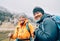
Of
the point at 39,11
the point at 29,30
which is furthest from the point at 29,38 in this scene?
the point at 39,11

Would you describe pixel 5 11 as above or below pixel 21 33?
above

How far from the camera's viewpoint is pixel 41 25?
3764 millimetres

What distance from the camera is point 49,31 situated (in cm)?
351

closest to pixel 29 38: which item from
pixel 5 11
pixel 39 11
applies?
pixel 39 11

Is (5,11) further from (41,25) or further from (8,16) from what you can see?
(41,25)

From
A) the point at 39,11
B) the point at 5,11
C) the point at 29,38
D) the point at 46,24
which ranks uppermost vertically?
the point at 5,11

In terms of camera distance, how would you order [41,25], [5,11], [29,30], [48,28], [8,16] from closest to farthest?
[48,28] < [41,25] < [29,30] < [8,16] < [5,11]

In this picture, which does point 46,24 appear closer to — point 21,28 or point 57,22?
point 57,22

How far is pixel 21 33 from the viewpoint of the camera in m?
6.71

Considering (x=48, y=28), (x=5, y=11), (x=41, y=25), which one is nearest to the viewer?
(x=48, y=28)

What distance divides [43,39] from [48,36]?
11 centimetres

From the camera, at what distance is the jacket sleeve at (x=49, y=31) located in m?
3.52

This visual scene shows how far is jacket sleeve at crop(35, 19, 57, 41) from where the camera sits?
3.52 metres

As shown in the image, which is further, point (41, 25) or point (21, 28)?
point (21, 28)
